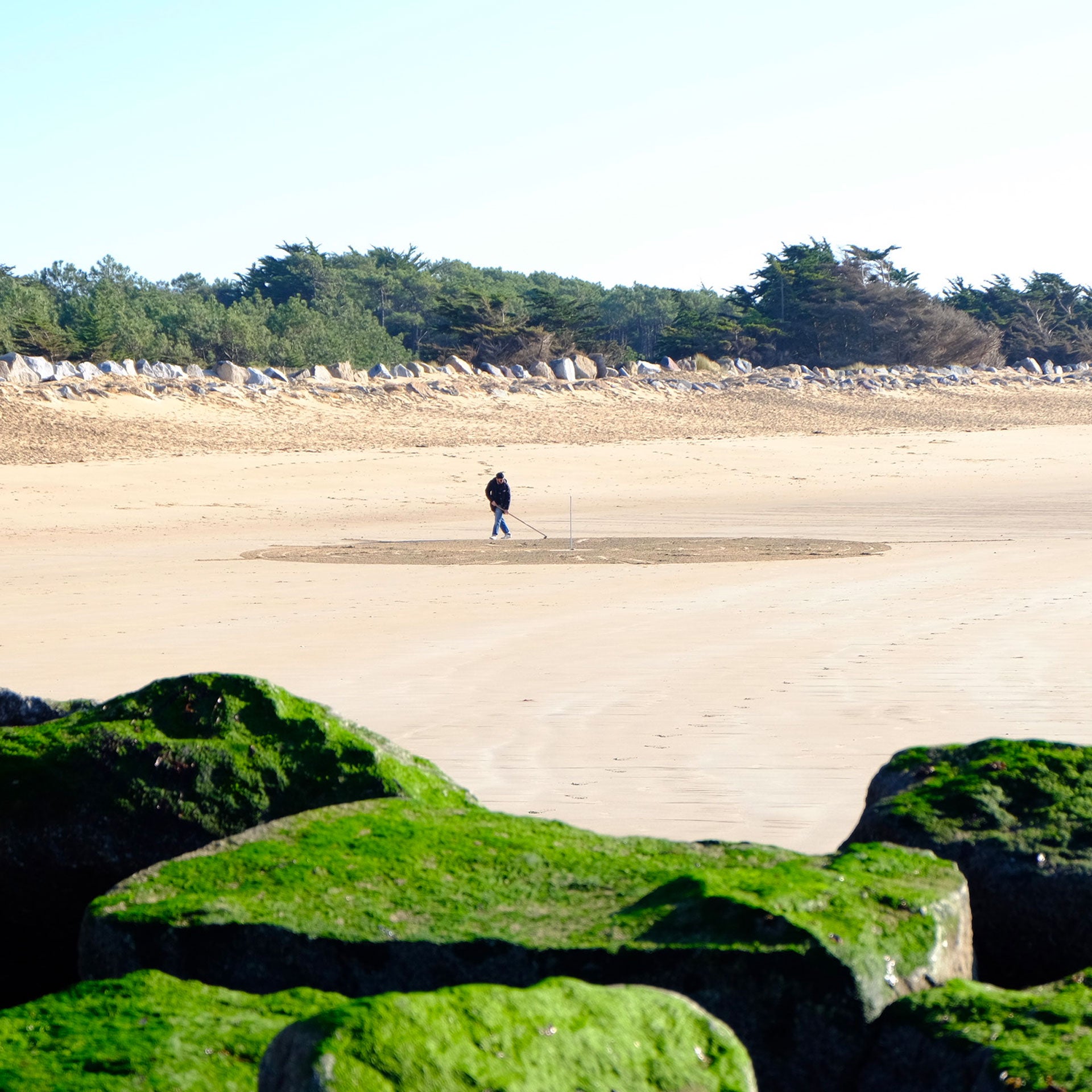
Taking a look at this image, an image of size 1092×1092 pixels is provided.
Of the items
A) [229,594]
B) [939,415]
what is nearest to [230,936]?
[229,594]

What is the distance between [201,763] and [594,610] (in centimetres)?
988

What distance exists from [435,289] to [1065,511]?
5792 cm

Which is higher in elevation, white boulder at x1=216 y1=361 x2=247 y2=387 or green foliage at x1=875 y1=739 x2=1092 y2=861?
white boulder at x1=216 y1=361 x2=247 y2=387

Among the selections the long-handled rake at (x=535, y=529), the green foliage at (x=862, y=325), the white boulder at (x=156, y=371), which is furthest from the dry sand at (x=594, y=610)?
the green foliage at (x=862, y=325)

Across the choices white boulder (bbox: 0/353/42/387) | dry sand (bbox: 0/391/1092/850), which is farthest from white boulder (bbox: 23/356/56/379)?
dry sand (bbox: 0/391/1092/850)

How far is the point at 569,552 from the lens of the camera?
20.0m

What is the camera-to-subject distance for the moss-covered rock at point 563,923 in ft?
9.16

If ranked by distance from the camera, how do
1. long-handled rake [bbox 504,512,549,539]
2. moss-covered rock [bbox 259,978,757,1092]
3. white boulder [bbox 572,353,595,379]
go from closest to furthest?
moss-covered rock [bbox 259,978,757,1092], long-handled rake [bbox 504,512,549,539], white boulder [bbox 572,353,595,379]

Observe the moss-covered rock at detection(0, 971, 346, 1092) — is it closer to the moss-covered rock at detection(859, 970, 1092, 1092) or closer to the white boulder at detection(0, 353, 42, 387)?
the moss-covered rock at detection(859, 970, 1092, 1092)

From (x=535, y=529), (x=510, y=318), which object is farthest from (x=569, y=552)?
(x=510, y=318)

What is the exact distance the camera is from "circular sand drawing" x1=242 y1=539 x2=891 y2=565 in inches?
740

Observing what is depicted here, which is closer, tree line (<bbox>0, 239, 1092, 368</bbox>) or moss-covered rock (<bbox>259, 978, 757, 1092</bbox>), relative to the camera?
moss-covered rock (<bbox>259, 978, 757, 1092</bbox>)

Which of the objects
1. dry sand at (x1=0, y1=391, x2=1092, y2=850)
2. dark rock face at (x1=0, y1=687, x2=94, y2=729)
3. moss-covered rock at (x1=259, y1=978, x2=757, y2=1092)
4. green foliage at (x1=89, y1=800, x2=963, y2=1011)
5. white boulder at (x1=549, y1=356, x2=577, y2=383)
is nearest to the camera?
moss-covered rock at (x1=259, y1=978, x2=757, y2=1092)

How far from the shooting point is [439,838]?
3.61 metres
